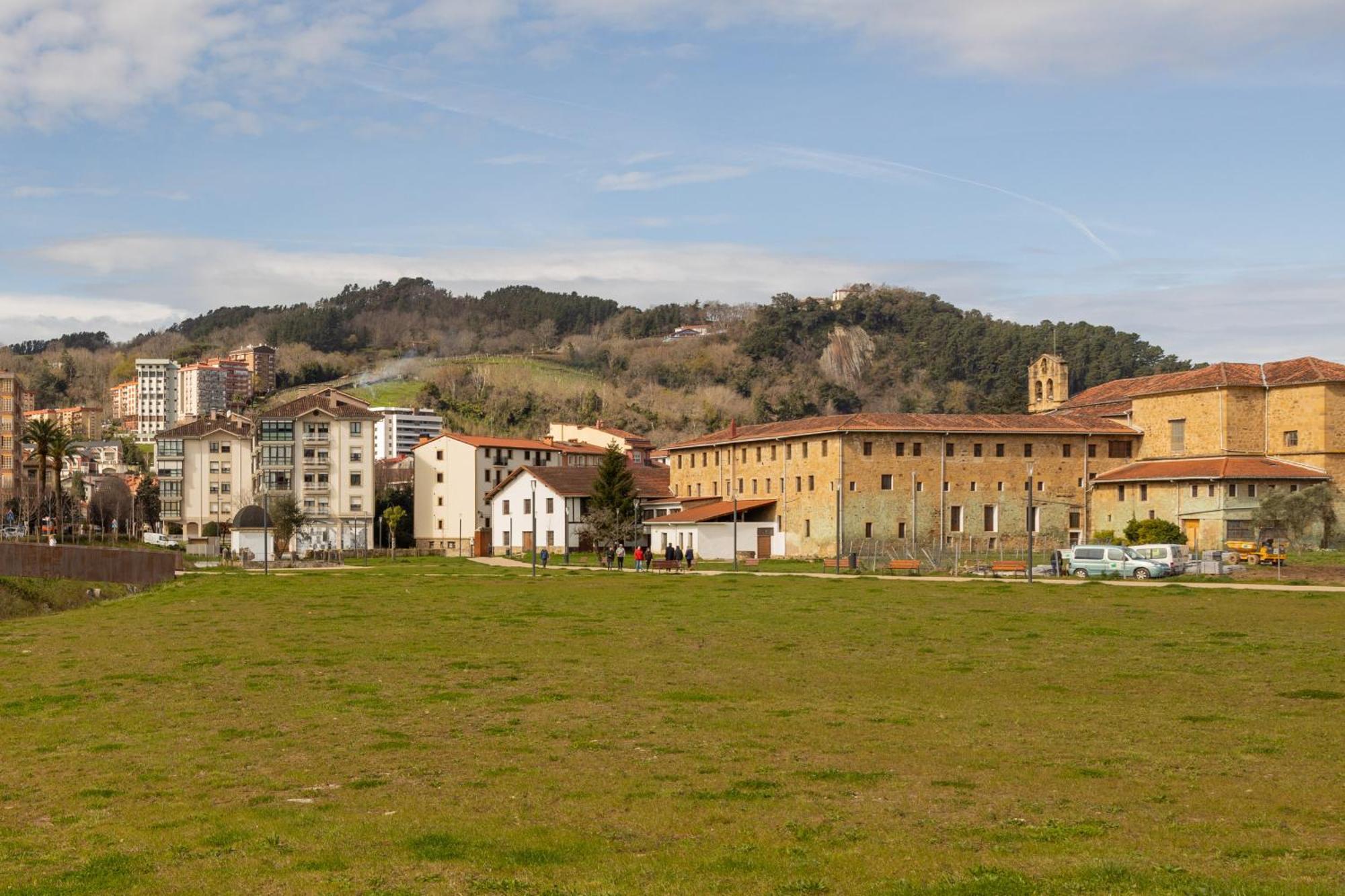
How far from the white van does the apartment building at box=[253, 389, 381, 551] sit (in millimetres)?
72834

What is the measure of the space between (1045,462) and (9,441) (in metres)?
114

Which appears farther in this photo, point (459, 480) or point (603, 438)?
point (603, 438)

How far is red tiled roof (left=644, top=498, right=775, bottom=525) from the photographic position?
85.0 meters

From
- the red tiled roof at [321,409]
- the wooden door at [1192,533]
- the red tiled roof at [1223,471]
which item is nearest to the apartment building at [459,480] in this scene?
the red tiled roof at [321,409]

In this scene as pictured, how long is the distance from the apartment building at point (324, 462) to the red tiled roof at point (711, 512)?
34.4 m

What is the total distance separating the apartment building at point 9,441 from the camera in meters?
145

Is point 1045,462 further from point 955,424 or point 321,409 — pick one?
point 321,409

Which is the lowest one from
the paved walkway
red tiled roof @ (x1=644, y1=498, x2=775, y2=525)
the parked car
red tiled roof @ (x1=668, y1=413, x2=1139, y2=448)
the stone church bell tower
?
the paved walkway

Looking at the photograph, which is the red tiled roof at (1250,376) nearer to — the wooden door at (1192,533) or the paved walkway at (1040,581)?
the wooden door at (1192,533)

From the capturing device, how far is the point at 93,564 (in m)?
63.6

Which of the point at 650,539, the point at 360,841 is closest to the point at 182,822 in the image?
the point at 360,841

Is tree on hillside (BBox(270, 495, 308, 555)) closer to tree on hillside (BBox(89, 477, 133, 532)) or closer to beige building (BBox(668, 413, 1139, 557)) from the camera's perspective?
beige building (BBox(668, 413, 1139, 557))

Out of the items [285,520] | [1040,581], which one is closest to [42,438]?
[285,520]

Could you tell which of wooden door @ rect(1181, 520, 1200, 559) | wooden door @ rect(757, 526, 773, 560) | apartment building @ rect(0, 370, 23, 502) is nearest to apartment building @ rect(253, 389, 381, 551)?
wooden door @ rect(757, 526, 773, 560)
